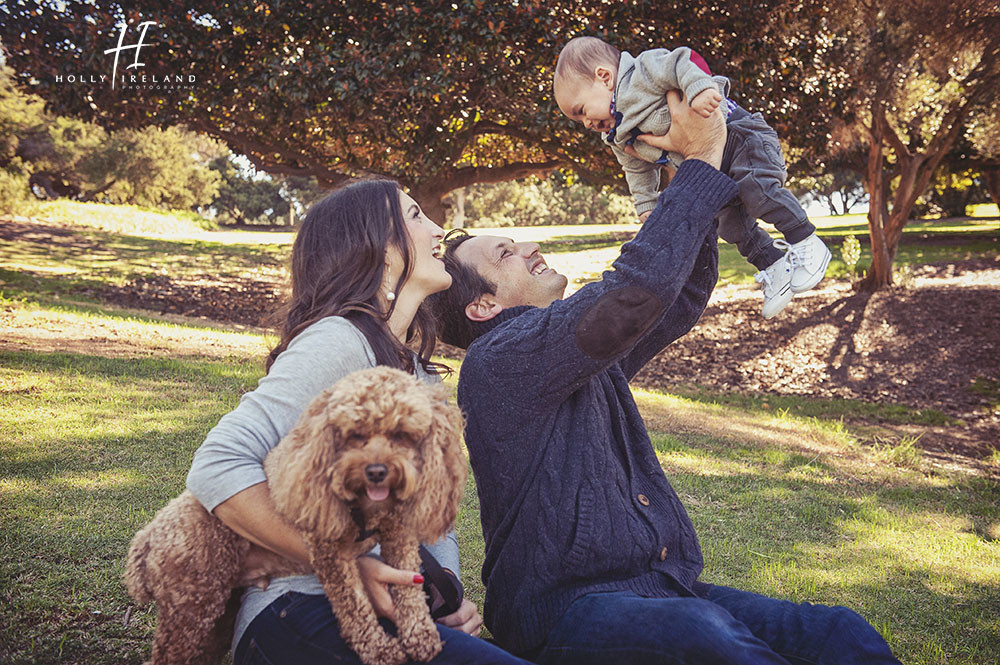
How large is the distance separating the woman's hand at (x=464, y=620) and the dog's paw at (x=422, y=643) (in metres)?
0.33

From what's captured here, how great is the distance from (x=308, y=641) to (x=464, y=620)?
1.75 feet

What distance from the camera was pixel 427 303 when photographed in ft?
9.62

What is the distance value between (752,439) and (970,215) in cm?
3392

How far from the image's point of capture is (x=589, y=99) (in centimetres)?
372

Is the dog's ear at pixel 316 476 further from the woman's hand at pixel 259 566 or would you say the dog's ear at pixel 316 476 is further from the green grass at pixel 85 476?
the green grass at pixel 85 476

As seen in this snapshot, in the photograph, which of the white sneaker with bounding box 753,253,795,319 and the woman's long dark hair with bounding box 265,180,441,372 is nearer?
the woman's long dark hair with bounding box 265,180,441,372

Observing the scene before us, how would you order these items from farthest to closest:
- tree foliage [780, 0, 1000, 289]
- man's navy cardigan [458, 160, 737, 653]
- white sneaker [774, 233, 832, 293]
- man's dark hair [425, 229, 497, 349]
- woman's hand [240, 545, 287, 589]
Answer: tree foliage [780, 0, 1000, 289], white sneaker [774, 233, 832, 293], man's dark hair [425, 229, 497, 349], man's navy cardigan [458, 160, 737, 653], woman's hand [240, 545, 287, 589]

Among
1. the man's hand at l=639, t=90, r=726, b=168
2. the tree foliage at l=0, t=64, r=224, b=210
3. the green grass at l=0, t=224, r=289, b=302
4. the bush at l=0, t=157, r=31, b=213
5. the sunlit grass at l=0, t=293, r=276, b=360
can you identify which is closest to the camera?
the man's hand at l=639, t=90, r=726, b=168

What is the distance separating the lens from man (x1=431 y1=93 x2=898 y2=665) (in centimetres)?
206

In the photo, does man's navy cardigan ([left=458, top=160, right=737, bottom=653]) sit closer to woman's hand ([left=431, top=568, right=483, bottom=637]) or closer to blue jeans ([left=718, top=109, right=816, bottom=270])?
woman's hand ([left=431, top=568, right=483, bottom=637])

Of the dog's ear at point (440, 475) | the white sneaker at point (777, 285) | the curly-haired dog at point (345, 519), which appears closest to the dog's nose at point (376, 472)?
the curly-haired dog at point (345, 519)

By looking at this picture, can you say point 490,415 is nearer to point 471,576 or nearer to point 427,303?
point 427,303


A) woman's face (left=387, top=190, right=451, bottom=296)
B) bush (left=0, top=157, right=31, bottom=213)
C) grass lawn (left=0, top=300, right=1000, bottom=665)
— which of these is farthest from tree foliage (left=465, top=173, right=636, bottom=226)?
woman's face (left=387, top=190, right=451, bottom=296)

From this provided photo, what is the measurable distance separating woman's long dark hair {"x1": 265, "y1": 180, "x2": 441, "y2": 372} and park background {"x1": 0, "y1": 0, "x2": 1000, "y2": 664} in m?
0.32
